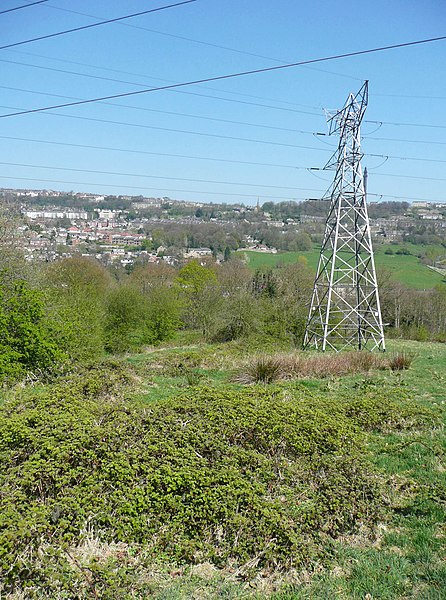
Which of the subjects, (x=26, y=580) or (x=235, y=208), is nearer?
(x=26, y=580)

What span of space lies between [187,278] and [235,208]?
47781 mm

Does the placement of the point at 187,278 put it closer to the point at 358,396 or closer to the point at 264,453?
the point at 358,396

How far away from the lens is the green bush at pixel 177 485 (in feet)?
12.1

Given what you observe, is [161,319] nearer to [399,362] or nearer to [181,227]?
[399,362]

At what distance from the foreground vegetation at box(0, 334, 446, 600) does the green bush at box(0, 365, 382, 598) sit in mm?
13

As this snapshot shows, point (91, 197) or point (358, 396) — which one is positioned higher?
point (91, 197)

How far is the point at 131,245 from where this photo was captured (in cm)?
5772

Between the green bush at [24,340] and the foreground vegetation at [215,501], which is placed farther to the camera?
the green bush at [24,340]

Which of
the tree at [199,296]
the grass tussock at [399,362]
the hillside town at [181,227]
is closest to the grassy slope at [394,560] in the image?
the grass tussock at [399,362]

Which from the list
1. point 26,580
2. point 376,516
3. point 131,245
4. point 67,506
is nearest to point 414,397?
point 376,516

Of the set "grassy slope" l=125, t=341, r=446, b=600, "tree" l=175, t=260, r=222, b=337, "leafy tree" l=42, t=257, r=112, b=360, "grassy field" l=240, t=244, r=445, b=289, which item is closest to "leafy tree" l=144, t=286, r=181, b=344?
"tree" l=175, t=260, r=222, b=337

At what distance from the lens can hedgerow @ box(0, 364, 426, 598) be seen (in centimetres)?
366

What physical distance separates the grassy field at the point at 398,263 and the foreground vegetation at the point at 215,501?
116 ft

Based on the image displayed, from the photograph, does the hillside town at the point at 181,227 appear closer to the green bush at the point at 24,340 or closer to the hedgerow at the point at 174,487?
the green bush at the point at 24,340
